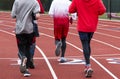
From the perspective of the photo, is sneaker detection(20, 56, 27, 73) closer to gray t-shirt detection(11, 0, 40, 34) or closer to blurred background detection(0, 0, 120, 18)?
gray t-shirt detection(11, 0, 40, 34)

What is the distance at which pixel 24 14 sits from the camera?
401 inches

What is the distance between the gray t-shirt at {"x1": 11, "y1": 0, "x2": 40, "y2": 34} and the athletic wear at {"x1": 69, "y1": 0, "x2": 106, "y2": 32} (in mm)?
873

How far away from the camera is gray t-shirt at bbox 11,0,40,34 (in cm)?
1016

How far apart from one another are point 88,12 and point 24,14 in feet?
4.39

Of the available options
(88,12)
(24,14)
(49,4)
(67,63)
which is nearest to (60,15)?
(67,63)

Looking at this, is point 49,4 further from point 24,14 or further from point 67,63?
point 24,14

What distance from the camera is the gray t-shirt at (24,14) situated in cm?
1016

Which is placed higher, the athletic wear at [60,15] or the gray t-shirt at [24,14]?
the gray t-shirt at [24,14]

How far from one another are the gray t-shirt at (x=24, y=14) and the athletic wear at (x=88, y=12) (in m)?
0.87

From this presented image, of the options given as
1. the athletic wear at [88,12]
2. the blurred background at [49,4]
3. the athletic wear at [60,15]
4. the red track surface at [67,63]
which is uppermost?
the athletic wear at [88,12]

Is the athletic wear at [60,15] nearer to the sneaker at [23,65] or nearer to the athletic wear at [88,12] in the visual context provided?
the athletic wear at [88,12]

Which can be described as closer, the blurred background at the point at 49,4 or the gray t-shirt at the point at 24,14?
the gray t-shirt at the point at 24,14

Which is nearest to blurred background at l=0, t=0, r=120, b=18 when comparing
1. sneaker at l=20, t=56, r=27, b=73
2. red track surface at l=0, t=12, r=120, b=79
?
red track surface at l=0, t=12, r=120, b=79

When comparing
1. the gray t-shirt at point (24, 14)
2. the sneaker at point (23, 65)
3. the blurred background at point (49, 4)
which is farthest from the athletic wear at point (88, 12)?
the blurred background at point (49, 4)
